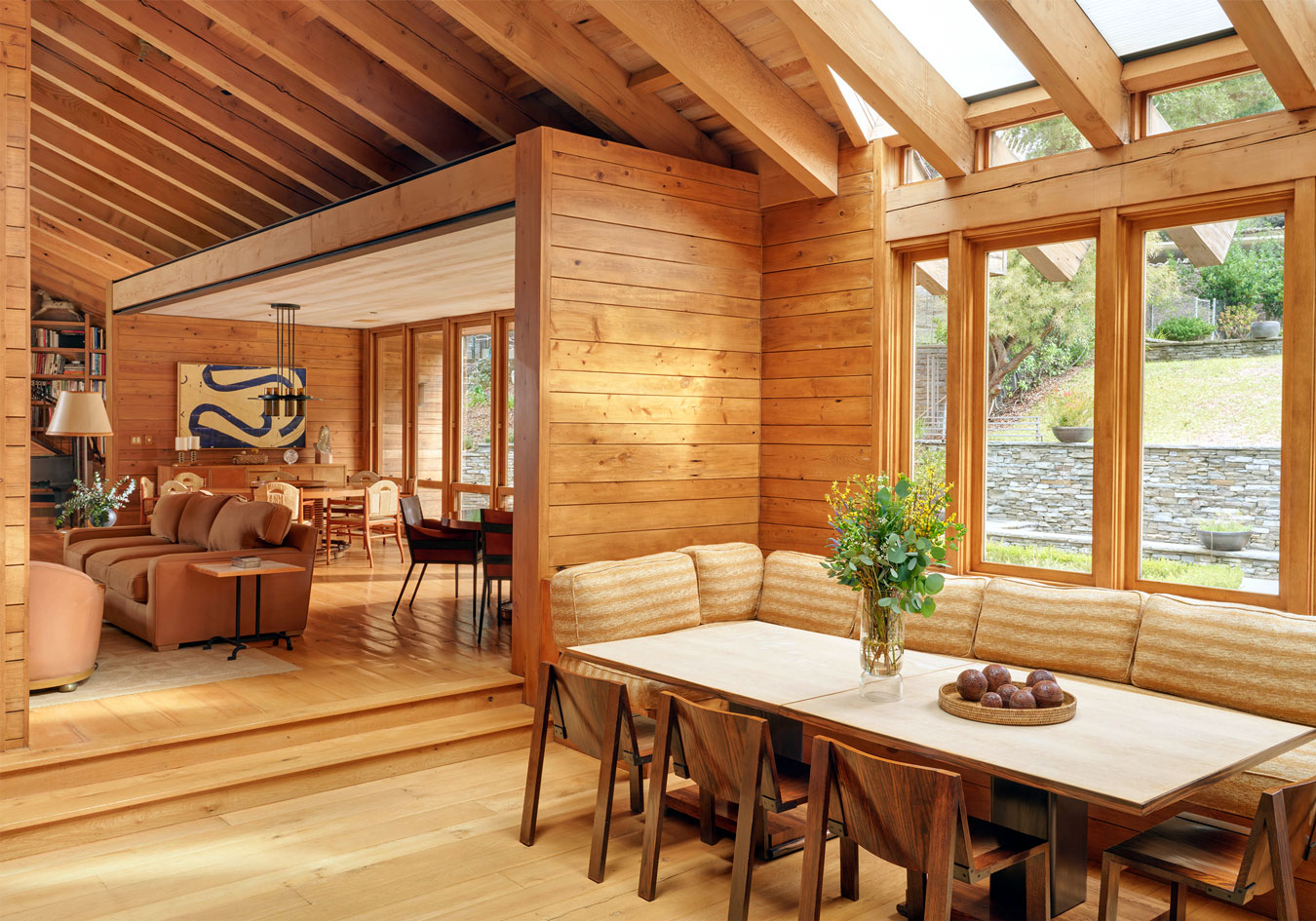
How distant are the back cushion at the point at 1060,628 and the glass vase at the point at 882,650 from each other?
3.76 ft

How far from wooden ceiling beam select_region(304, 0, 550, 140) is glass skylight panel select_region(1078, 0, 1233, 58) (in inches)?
119

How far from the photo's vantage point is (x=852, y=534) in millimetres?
3090

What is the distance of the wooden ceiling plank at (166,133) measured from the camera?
6629 millimetres

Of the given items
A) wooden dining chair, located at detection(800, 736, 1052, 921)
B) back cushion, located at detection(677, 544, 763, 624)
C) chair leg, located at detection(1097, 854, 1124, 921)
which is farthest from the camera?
back cushion, located at detection(677, 544, 763, 624)

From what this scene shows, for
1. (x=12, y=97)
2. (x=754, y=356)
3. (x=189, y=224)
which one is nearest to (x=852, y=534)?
(x=754, y=356)

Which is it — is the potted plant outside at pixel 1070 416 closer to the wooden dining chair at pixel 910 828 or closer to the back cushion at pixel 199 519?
the wooden dining chair at pixel 910 828

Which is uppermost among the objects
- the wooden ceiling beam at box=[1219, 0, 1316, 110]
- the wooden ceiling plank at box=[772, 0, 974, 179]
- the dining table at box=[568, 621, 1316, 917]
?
the wooden ceiling plank at box=[772, 0, 974, 179]

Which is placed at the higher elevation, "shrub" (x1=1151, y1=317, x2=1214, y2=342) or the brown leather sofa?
"shrub" (x1=1151, y1=317, x2=1214, y2=342)

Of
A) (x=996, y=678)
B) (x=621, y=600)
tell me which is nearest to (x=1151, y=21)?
(x=996, y=678)

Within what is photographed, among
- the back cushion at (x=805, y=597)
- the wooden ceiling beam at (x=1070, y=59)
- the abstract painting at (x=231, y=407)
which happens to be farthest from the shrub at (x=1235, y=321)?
the abstract painting at (x=231, y=407)

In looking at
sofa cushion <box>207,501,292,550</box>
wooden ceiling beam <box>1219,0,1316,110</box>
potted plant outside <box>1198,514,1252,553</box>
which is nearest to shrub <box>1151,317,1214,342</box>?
potted plant outside <box>1198,514,1252,553</box>

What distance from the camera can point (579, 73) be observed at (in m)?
4.92

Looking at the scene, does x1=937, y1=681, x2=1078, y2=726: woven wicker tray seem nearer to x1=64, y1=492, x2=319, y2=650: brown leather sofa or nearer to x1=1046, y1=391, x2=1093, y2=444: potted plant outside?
x1=1046, y1=391, x2=1093, y2=444: potted plant outside

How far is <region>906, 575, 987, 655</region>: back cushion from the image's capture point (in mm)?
4238
